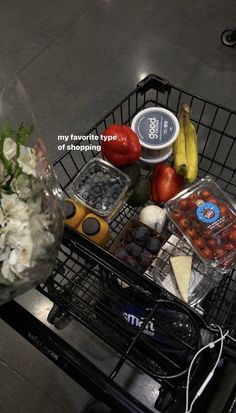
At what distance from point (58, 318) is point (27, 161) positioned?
84 cm

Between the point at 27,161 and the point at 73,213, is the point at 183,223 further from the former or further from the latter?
the point at 27,161

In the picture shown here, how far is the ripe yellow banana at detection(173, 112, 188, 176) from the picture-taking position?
3.14 feet

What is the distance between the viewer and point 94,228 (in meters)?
0.83

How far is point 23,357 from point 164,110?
995 millimetres

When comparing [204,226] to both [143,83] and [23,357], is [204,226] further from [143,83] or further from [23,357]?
[23,357]

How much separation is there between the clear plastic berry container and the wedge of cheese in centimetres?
4

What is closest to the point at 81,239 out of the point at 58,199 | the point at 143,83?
the point at 58,199

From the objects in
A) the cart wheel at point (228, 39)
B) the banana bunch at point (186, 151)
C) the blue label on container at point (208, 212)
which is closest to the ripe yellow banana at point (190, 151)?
the banana bunch at point (186, 151)

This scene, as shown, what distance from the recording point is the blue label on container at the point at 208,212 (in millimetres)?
879

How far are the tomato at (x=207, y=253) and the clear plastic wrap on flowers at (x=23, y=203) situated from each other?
39cm

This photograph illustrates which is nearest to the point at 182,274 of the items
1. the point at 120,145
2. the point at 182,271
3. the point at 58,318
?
the point at 182,271

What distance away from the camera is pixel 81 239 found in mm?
636

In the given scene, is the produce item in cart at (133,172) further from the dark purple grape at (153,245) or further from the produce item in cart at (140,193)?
the dark purple grape at (153,245)

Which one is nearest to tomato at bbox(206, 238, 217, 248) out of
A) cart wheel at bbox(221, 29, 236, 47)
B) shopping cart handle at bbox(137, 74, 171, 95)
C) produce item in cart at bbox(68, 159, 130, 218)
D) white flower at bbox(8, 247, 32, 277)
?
produce item in cart at bbox(68, 159, 130, 218)
